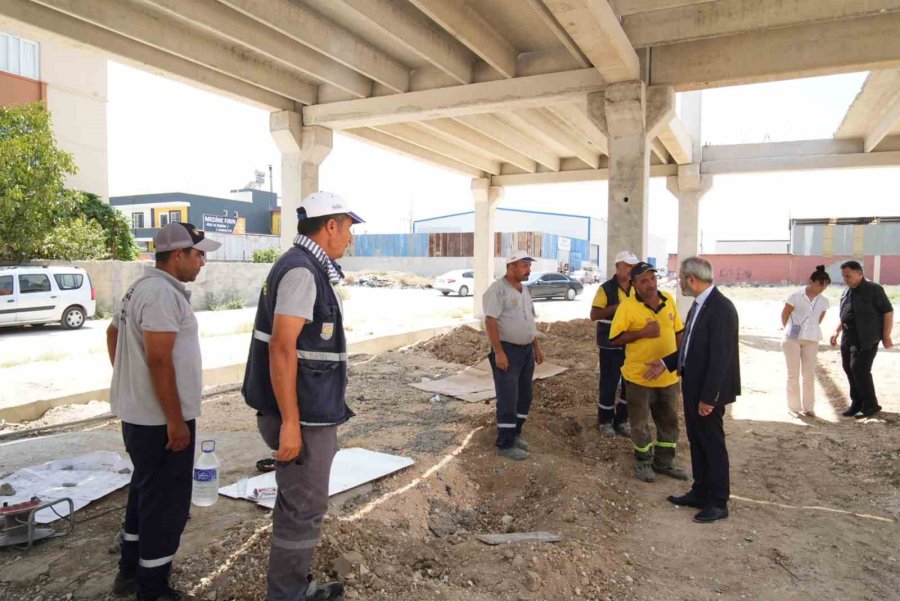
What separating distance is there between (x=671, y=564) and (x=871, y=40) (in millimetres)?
7086

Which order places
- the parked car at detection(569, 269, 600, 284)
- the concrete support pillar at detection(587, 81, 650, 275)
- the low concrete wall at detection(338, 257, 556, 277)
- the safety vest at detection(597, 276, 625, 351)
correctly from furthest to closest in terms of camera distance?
the parked car at detection(569, 269, 600, 284) < the low concrete wall at detection(338, 257, 556, 277) < the concrete support pillar at detection(587, 81, 650, 275) < the safety vest at detection(597, 276, 625, 351)

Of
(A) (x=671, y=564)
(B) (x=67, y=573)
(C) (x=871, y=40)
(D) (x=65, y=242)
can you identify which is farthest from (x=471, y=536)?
(D) (x=65, y=242)

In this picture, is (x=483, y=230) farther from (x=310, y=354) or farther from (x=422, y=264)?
(x=422, y=264)

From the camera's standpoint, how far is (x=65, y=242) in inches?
707

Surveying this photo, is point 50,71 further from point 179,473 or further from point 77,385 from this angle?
point 179,473

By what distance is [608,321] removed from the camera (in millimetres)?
5891

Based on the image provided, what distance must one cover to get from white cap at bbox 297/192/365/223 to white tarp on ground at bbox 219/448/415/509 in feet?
6.21

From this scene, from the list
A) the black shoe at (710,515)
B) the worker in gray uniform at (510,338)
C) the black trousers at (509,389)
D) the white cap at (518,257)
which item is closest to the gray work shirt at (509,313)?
the worker in gray uniform at (510,338)

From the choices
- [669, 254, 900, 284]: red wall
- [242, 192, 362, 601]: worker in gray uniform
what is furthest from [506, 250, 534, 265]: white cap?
[669, 254, 900, 284]: red wall

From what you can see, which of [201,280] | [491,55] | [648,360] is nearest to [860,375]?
[648,360]

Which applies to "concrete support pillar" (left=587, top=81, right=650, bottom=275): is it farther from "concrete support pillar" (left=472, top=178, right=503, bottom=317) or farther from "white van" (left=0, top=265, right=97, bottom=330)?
"white van" (left=0, top=265, right=97, bottom=330)

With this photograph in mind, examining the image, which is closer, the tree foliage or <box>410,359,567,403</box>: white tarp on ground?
<box>410,359,567,403</box>: white tarp on ground

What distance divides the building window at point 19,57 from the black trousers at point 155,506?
1027 inches

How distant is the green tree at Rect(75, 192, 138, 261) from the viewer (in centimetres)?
2153
